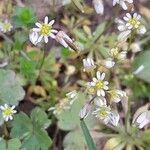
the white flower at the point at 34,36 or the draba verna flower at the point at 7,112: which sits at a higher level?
the white flower at the point at 34,36

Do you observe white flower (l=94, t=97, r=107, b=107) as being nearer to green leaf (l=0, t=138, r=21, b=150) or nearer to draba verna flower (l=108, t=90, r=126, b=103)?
draba verna flower (l=108, t=90, r=126, b=103)

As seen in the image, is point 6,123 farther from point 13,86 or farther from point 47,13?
point 47,13

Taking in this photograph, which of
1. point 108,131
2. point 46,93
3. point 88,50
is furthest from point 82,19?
point 108,131

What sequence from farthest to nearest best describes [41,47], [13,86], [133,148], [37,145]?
[41,47]
[133,148]
[13,86]
[37,145]

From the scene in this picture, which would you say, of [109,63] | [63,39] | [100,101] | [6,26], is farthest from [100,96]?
[6,26]

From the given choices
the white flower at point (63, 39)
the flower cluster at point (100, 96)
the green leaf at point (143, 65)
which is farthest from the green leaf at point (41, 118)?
the green leaf at point (143, 65)

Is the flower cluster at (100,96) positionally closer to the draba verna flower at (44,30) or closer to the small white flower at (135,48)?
the draba verna flower at (44,30)

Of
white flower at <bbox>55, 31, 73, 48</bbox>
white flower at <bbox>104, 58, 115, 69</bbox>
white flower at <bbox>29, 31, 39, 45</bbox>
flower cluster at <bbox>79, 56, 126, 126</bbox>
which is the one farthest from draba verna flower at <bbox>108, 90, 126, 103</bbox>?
white flower at <bbox>29, 31, 39, 45</bbox>
